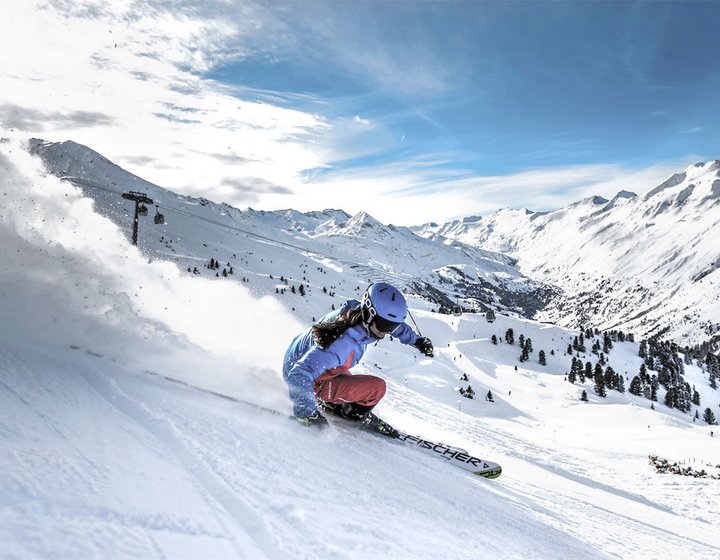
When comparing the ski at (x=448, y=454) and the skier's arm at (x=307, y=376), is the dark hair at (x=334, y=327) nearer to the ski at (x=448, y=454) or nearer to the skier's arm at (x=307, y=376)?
the skier's arm at (x=307, y=376)

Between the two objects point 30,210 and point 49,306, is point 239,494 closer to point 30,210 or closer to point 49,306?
point 49,306

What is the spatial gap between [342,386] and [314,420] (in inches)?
29.5

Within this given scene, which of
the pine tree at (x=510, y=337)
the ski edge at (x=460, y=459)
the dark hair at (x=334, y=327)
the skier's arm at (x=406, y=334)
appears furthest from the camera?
the pine tree at (x=510, y=337)

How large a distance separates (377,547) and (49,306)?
6.91m

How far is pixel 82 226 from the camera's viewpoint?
11055 millimetres

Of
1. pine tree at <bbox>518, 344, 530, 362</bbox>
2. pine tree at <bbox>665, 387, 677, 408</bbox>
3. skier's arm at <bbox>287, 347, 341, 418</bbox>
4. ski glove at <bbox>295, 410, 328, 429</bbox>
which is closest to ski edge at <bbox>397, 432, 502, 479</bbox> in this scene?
ski glove at <bbox>295, 410, 328, 429</bbox>

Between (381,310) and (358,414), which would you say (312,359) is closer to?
(381,310)

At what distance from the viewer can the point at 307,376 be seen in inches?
238

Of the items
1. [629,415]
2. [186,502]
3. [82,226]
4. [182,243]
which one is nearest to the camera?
[186,502]

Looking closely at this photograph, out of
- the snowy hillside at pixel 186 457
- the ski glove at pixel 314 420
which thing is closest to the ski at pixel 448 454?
the snowy hillside at pixel 186 457

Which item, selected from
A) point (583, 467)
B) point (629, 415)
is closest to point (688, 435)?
point (629, 415)

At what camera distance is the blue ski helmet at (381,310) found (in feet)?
20.5

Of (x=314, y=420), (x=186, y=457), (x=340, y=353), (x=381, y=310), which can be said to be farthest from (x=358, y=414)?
(x=186, y=457)

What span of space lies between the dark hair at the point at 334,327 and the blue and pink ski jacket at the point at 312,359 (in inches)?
2.5
